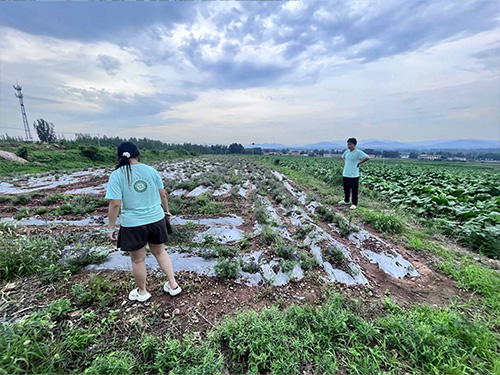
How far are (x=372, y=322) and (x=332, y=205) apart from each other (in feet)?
15.5

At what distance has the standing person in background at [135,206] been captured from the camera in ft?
6.53

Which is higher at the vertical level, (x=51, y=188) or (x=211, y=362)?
(x=51, y=188)

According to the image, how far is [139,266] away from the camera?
2.20 meters

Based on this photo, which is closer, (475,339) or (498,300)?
(475,339)

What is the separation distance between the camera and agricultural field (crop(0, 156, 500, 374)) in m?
1.70

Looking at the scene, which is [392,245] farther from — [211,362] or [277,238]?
[211,362]

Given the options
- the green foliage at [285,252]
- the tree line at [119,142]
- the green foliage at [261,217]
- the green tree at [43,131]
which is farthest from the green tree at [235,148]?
the green foliage at [285,252]

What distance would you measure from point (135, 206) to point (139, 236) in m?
0.32

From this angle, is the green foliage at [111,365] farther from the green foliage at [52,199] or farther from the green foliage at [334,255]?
the green foliage at [52,199]

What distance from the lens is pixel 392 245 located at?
392cm

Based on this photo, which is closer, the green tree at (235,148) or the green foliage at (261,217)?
the green foliage at (261,217)

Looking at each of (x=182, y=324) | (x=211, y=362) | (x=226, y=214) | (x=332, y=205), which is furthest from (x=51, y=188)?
(x=332, y=205)

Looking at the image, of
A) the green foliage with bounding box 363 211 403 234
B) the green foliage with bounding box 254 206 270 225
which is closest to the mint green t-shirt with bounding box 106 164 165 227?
the green foliage with bounding box 254 206 270 225

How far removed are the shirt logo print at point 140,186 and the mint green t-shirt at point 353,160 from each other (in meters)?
5.19
